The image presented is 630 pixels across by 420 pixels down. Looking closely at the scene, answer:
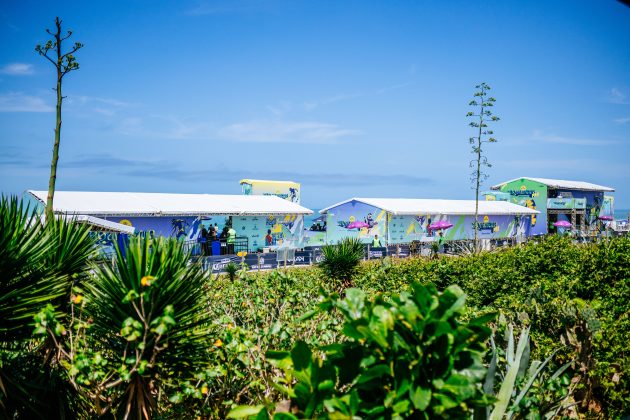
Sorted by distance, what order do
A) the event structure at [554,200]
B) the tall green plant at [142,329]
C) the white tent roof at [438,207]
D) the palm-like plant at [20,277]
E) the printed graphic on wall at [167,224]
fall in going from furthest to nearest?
the event structure at [554,200], the white tent roof at [438,207], the printed graphic on wall at [167,224], the palm-like plant at [20,277], the tall green plant at [142,329]

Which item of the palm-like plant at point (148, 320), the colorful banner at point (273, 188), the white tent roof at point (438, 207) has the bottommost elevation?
the palm-like plant at point (148, 320)

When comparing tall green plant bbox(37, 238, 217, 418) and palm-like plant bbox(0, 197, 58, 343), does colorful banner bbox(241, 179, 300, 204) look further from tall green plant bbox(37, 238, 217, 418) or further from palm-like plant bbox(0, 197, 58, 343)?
tall green plant bbox(37, 238, 217, 418)

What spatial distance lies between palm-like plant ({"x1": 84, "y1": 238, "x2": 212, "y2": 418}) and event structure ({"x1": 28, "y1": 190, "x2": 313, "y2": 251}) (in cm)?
1670

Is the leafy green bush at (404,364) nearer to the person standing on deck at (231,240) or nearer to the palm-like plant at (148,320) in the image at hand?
the palm-like plant at (148,320)

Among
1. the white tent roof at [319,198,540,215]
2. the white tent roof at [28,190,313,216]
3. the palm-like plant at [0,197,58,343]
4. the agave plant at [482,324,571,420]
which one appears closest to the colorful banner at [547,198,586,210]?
the white tent roof at [319,198,540,215]

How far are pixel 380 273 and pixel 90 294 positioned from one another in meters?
9.11

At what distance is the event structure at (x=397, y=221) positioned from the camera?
31.5 metres

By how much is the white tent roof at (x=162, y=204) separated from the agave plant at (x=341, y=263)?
10.7 metres

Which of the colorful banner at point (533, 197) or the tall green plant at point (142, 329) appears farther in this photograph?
the colorful banner at point (533, 197)

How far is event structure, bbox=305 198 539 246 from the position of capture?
31.5 m

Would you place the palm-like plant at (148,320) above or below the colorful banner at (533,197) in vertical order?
below

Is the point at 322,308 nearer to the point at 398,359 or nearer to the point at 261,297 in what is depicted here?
the point at 398,359

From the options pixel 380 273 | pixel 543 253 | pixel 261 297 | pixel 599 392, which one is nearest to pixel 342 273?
pixel 380 273

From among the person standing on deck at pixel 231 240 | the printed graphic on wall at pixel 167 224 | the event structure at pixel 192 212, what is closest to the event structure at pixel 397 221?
the event structure at pixel 192 212
